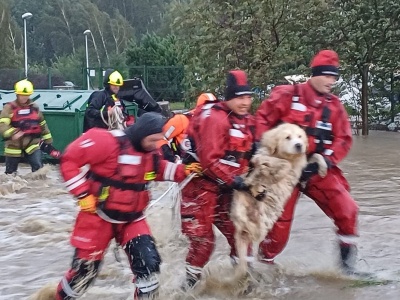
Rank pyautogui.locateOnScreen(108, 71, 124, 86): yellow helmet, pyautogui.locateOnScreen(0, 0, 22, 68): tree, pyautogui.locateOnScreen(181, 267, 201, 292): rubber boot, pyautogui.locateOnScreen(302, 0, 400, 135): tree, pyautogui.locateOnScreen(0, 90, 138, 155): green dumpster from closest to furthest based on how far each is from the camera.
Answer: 1. pyautogui.locateOnScreen(181, 267, 201, 292): rubber boot
2. pyautogui.locateOnScreen(108, 71, 124, 86): yellow helmet
3. pyautogui.locateOnScreen(0, 90, 138, 155): green dumpster
4. pyautogui.locateOnScreen(302, 0, 400, 135): tree
5. pyautogui.locateOnScreen(0, 0, 22, 68): tree

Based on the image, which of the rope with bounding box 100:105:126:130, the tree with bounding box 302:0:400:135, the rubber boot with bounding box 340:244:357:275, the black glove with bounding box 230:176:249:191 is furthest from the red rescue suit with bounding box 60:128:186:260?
the tree with bounding box 302:0:400:135

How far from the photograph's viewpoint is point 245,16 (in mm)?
20328

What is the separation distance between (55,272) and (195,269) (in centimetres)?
168

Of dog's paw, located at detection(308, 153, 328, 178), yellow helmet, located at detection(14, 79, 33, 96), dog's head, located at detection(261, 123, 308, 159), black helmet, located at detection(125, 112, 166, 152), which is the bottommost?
yellow helmet, located at detection(14, 79, 33, 96)

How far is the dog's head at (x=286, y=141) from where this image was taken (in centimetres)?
571

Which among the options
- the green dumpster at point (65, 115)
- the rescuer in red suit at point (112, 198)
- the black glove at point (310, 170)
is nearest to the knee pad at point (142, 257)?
the rescuer in red suit at point (112, 198)

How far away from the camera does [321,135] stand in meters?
6.14

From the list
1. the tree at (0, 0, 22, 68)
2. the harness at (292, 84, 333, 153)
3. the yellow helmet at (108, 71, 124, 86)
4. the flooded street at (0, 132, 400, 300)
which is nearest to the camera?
the flooded street at (0, 132, 400, 300)

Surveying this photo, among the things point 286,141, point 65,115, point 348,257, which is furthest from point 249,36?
point 286,141

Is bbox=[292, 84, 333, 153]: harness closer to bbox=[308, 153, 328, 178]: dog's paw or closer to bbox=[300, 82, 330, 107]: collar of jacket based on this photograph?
bbox=[300, 82, 330, 107]: collar of jacket

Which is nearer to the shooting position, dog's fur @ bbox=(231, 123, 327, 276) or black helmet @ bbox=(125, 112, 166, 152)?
black helmet @ bbox=(125, 112, 166, 152)

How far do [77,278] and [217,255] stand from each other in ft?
7.69

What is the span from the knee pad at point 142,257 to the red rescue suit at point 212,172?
2.18 feet

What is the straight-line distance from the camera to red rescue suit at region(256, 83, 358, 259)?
20.0 feet
